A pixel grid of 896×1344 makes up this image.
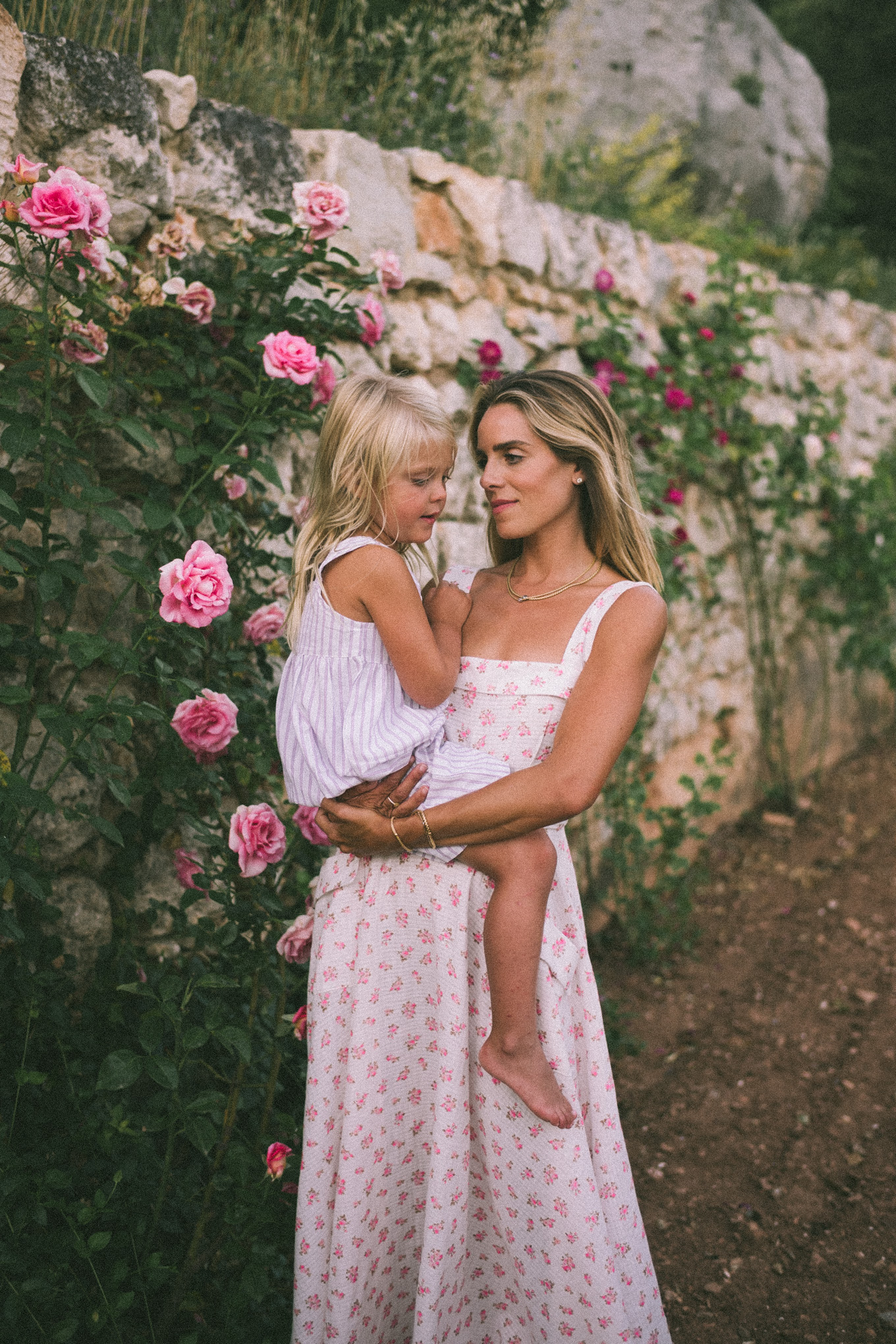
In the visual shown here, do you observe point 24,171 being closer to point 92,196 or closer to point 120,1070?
point 92,196

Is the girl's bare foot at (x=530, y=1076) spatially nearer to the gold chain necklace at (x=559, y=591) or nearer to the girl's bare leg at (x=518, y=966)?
the girl's bare leg at (x=518, y=966)

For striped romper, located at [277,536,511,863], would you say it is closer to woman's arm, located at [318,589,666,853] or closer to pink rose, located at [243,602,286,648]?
woman's arm, located at [318,589,666,853]

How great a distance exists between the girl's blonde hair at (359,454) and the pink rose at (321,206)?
46 centimetres

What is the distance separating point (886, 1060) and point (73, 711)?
2.80m

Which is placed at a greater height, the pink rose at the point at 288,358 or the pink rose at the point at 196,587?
the pink rose at the point at 288,358

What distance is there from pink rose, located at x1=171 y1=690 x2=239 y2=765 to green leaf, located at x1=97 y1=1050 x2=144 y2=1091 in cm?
56

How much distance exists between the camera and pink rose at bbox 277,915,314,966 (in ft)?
5.84

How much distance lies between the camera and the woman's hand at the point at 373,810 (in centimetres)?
159

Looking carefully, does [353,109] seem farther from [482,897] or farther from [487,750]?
[482,897]

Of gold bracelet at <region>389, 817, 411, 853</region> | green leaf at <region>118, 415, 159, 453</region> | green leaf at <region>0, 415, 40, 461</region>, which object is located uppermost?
green leaf at <region>118, 415, 159, 453</region>

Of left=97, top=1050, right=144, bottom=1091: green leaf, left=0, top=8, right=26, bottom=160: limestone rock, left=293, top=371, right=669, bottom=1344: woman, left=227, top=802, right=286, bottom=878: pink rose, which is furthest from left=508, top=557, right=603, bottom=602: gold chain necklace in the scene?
left=0, top=8, right=26, bottom=160: limestone rock

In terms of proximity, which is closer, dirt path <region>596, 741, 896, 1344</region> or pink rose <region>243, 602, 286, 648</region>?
pink rose <region>243, 602, 286, 648</region>

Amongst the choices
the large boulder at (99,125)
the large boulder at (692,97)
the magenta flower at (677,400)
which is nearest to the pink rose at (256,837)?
the large boulder at (99,125)

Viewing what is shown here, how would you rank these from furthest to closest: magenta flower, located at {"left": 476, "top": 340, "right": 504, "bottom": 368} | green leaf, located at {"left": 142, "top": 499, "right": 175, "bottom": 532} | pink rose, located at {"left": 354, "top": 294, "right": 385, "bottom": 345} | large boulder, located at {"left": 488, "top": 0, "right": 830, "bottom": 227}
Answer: large boulder, located at {"left": 488, "top": 0, "right": 830, "bottom": 227}, magenta flower, located at {"left": 476, "top": 340, "right": 504, "bottom": 368}, pink rose, located at {"left": 354, "top": 294, "right": 385, "bottom": 345}, green leaf, located at {"left": 142, "top": 499, "right": 175, "bottom": 532}
